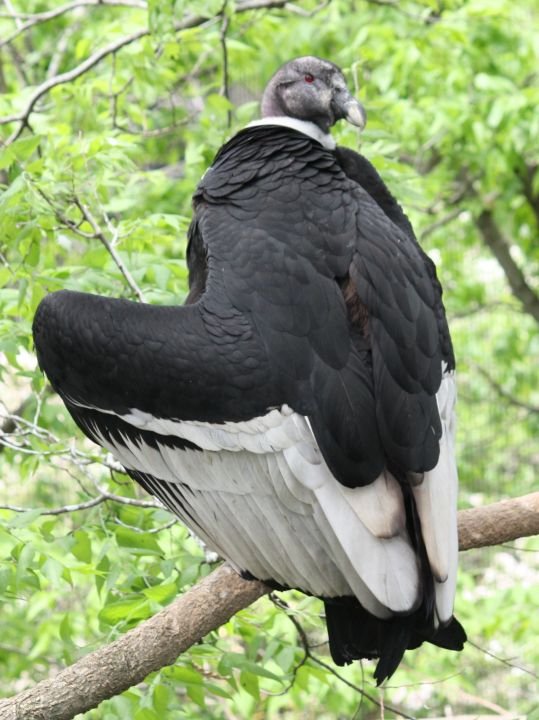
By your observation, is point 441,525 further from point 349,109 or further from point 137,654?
point 349,109

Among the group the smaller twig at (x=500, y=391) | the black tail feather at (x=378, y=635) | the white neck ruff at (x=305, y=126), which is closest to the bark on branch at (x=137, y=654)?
the black tail feather at (x=378, y=635)

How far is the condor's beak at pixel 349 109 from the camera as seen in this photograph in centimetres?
360

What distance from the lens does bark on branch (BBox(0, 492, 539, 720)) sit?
2723 mm

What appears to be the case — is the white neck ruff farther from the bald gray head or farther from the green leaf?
the green leaf

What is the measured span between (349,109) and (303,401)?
1.33 metres

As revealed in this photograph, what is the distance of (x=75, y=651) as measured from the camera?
12.4ft

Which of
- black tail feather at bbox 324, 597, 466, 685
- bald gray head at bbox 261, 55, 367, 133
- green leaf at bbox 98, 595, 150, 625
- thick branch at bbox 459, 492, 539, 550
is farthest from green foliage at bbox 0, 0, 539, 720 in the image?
thick branch at bbox 459, 492, 539, 550

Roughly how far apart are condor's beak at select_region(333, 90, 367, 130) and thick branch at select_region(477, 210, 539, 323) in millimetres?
4936

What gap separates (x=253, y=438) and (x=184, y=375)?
0.76 feet

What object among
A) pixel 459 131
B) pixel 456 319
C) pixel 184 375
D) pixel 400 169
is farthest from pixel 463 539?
pixel 456 319

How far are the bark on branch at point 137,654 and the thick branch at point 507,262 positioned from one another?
5823 millimetres

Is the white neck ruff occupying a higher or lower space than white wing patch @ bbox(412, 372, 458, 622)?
higher

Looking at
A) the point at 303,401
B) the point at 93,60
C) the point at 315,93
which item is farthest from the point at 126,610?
the point at 93,60

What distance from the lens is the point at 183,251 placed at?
5.14 metres
